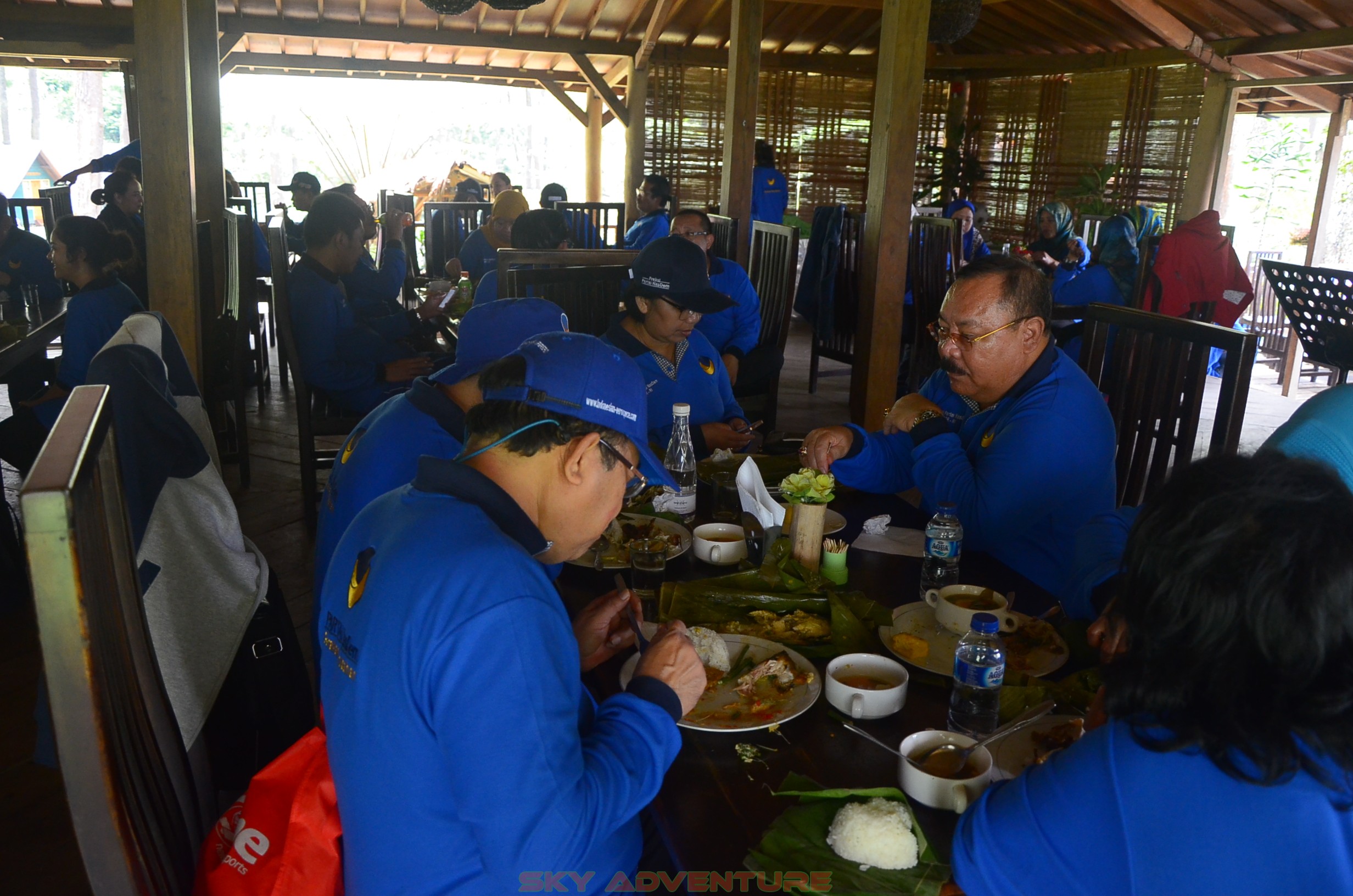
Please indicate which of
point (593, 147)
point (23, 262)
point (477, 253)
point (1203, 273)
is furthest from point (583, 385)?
point (593, 147)

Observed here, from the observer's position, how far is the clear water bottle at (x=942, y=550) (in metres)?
1.82

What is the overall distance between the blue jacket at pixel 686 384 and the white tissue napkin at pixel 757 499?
0.92m

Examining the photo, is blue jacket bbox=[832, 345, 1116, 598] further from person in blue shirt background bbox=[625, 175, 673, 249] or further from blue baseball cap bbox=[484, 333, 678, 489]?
person in blue shirt background bbox=[625, 175, 673, 249]

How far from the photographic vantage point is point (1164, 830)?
888 mm

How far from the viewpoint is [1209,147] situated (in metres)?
9.45

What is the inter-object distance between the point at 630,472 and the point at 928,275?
462cm

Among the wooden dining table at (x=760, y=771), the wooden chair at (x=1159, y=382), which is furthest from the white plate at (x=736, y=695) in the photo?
the wooden chair at (x=1159, y=382)

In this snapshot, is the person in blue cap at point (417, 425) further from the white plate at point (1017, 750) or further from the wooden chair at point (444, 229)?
the wooden chair at point (444, 229)

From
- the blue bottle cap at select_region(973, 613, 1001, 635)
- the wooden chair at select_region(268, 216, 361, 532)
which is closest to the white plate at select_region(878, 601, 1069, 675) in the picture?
the blue bottle cap at select_region(973, 613, 1001, 635)

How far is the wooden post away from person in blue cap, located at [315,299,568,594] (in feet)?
10.4

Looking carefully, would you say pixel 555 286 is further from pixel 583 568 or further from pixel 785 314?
pixel 583 568

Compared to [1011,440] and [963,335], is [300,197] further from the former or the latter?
[1011,440]

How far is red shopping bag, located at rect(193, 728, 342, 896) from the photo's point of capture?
1160 millimetres

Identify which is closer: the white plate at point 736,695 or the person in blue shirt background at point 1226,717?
the person in blue shirt background at point 1226,717
